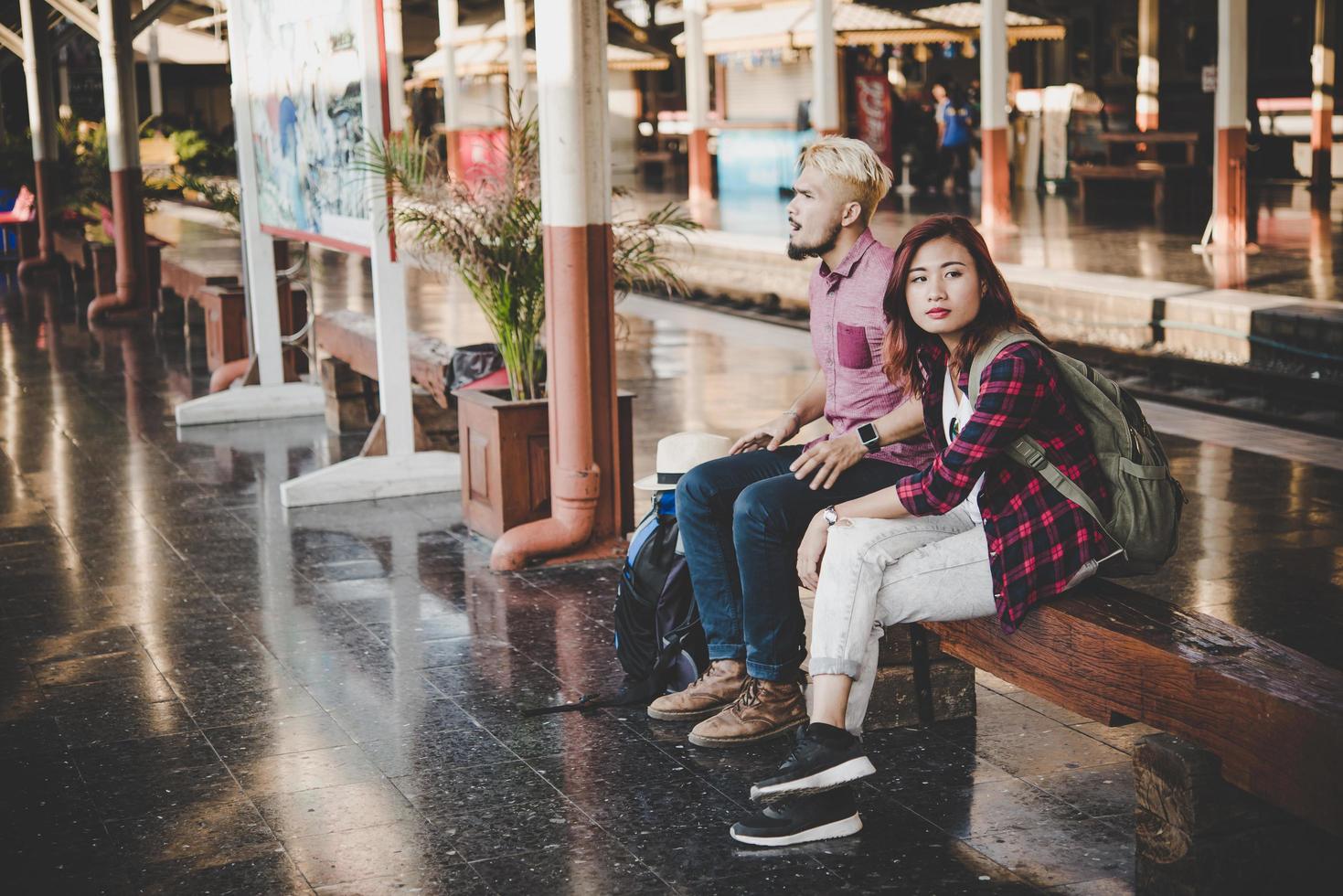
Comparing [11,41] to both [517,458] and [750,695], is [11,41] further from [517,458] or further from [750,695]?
[750,695]

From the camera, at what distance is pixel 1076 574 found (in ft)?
10.1

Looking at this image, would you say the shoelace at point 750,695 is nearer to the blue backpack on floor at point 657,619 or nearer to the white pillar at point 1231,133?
the blue backpack on floor at point 657,619

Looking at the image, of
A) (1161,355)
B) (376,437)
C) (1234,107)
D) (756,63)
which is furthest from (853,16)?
(376,437)

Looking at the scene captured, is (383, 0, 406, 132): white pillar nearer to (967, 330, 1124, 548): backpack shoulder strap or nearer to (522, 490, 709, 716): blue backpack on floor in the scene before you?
(522, 490, 709, 716): blue backpack on floor

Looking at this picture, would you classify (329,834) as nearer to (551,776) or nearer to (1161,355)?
(551,776)

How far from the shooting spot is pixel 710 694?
383cm

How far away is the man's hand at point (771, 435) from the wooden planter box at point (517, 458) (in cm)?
164

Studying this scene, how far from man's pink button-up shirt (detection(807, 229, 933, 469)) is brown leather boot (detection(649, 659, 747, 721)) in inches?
22.1

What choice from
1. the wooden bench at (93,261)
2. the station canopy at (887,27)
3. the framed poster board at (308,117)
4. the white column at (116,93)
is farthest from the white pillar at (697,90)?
the framed poster board at (308,117)

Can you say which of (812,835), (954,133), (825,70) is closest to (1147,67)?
(954,133)

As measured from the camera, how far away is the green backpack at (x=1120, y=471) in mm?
3059

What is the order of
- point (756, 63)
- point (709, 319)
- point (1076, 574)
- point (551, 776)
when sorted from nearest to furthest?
point (1076, 574), point (551, 776), point (709, 319), point (756, 63)

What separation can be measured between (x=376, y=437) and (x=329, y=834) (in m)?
3.52

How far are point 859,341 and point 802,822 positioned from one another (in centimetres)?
110
